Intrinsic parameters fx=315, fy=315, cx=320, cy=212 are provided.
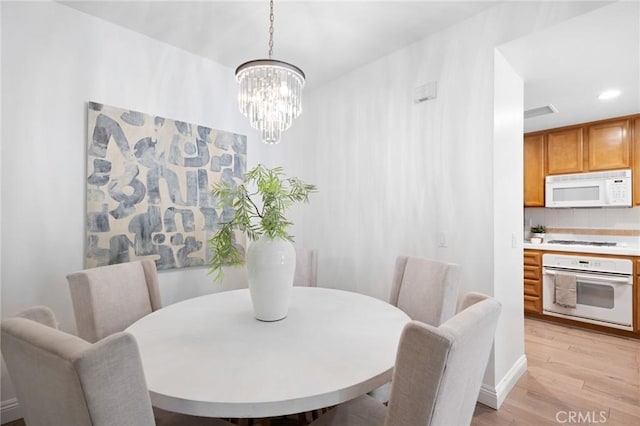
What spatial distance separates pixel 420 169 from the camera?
7.70ft

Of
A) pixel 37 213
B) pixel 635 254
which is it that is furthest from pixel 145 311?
pixel 635 254

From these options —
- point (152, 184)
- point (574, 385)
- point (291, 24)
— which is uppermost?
point (291, 24)

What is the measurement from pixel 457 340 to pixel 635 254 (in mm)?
3527

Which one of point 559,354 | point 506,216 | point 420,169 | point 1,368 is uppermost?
point 420,169

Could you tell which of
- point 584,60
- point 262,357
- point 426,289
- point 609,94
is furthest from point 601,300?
point 262,357

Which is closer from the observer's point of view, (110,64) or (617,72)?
(110,64)

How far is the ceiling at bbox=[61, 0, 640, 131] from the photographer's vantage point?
6.18 feet

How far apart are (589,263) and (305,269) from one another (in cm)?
296

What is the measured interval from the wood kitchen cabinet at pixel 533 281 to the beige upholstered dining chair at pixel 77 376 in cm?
404

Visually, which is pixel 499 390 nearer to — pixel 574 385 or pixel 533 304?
pixel 574 385

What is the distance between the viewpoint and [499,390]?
79.0 inches

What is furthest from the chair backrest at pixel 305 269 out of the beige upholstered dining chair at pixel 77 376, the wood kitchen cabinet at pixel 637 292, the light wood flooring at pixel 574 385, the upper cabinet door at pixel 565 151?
the upper cabinet door at pixel 565 151

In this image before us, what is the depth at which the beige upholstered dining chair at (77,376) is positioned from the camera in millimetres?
624

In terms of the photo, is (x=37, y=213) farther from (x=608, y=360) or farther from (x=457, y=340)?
(x=608, y=360)
